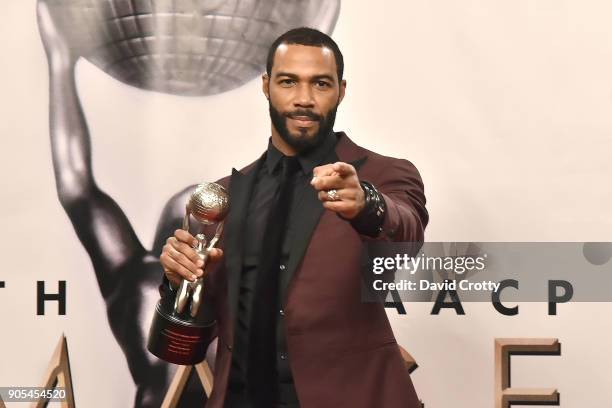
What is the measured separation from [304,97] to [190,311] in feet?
1.53

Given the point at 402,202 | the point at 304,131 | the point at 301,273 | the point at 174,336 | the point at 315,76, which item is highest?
the point at 315,76

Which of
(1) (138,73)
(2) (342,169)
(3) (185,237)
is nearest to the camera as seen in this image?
(2) (342,169)

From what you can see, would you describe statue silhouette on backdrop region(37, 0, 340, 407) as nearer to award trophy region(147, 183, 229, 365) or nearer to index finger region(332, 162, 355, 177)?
award trophy region(147, 183, 229, 365)

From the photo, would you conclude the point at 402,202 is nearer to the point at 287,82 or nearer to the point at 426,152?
the point at 287,82

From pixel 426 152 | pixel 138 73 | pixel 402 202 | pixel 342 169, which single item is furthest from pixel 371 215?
pixel 138 73

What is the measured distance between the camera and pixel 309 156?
183cm

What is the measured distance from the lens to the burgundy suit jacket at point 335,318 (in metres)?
1.69

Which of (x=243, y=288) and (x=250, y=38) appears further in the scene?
(x=250, y=38)

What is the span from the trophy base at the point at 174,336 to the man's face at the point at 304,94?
401 mm

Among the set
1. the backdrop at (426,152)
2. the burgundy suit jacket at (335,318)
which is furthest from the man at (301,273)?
the backdrop at (426,152)

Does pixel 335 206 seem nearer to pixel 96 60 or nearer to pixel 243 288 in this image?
pixel 243 288

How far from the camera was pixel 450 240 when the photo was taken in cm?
231

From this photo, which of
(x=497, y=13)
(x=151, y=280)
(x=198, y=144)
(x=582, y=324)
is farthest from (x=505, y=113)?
(x=151, y=280)

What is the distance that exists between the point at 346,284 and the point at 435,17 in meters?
0.92
